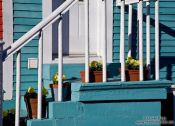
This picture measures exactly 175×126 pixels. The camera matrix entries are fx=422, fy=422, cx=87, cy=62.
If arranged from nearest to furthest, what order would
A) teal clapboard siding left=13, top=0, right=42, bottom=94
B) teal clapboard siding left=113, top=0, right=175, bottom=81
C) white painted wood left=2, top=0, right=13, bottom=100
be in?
white painted wood left=2, top=0, right=13, bottom=100, teal clapboard siding left=13, top=0, right=42, bottom=94, teal clapboard siding left=113, top=0, right=175, bottom=81

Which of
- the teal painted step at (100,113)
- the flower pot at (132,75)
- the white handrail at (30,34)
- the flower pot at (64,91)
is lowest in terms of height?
the teal painted step at (100,113)

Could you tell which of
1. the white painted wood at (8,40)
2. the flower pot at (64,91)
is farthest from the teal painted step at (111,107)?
the white painted wood at (8,40)

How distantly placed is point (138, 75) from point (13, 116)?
1775 millimetres

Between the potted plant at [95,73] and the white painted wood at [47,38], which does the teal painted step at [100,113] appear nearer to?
the potted plant at [95,73]

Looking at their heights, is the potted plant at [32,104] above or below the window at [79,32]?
below

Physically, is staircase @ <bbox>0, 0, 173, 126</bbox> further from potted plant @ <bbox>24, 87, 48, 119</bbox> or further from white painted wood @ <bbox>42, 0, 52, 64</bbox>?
white painted wood @ <bbox>42, 0, 52, 64</bbox>

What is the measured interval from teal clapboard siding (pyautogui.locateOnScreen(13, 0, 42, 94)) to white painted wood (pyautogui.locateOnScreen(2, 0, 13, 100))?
7 centimetres

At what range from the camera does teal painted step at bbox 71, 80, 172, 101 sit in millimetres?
5297

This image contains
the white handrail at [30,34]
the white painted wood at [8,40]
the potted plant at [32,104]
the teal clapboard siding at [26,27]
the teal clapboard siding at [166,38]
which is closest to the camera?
the white handrail at [30,34]

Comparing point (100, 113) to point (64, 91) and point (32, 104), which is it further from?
point (32, 104)

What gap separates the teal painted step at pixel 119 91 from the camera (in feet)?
17.4

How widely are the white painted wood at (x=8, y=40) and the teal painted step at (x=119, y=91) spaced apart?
156 cm

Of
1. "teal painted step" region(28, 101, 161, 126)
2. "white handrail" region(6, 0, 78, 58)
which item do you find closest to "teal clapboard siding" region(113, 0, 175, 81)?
"teal painted step" region(28, 101, 161, 126)

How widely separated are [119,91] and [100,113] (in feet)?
1.22
